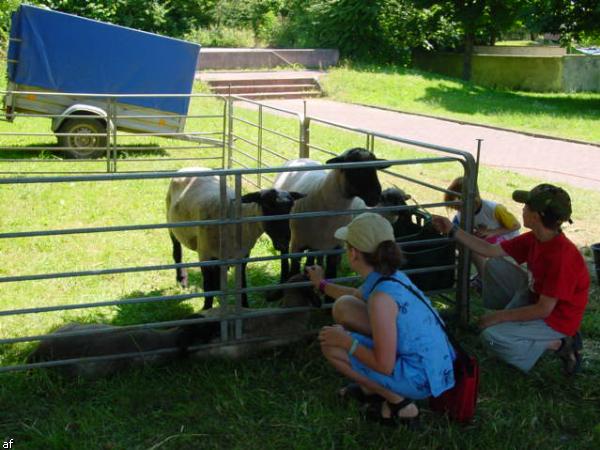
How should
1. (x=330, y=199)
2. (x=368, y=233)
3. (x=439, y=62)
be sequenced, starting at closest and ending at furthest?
(x=368, y=233) → (x=330, y=199) → (x=439, y=62)

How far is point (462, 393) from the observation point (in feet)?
12.6

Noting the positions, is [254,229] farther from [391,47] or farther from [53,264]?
[391,47]

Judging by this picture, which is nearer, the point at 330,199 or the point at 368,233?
the point at 368,233

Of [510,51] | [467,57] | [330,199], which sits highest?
[510,51]

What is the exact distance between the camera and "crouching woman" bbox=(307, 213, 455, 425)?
3545 mm

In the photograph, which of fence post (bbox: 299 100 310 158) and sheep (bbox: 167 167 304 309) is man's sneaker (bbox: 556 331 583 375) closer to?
sheep (bbox: 167 167 304 309)

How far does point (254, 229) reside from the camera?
5.96m

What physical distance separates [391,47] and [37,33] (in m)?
19.8

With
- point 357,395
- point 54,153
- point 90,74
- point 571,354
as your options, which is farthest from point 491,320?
point 90,74

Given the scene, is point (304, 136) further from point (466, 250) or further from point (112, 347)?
point (112, 347)

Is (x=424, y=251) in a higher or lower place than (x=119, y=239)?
higher

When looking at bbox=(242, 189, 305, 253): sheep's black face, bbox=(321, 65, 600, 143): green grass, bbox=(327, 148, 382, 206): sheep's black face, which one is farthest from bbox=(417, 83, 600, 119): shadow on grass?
bbox=(242, 189, 305, 253): sheep's black face

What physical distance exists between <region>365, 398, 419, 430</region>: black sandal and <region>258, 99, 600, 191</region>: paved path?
26.8 ft

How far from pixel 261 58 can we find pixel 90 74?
45.4 ft
